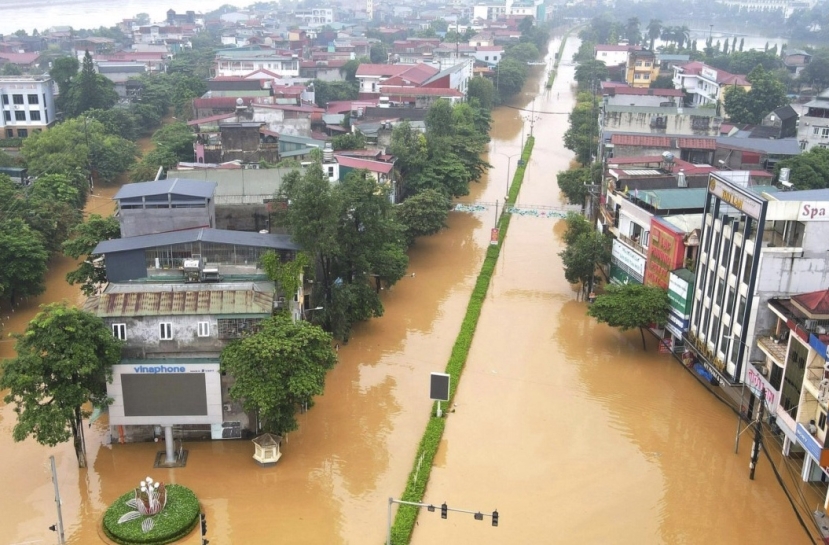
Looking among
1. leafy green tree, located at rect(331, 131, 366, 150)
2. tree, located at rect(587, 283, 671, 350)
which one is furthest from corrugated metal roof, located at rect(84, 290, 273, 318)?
leafy green tree, located at rect(331, 131, 366, 150)

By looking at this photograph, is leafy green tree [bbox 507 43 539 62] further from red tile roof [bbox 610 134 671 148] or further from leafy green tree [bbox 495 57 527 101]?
red tile roof [bbox 610 134 671 148]

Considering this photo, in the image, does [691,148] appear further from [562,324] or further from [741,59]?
[741,59]

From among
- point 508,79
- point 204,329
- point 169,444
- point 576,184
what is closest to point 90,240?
point 204,329

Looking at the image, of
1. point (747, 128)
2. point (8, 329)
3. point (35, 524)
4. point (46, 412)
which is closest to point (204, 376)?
point (46, 412)

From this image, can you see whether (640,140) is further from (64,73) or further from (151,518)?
(64,73)

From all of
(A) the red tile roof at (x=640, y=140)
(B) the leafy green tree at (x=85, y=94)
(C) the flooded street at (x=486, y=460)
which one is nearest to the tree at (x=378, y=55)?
(B) the leafy green tree at (x=85, y=94)

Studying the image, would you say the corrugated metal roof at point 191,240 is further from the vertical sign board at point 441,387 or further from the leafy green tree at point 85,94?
the leafy green tree at point 85,94
